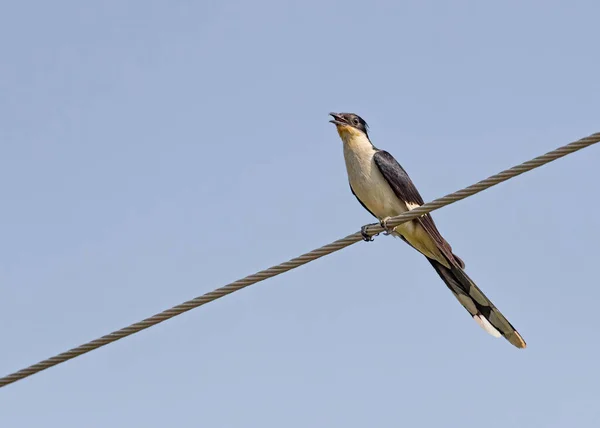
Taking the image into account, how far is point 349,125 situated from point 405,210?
1156 millimetres

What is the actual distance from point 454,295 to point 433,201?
3139 millimetres

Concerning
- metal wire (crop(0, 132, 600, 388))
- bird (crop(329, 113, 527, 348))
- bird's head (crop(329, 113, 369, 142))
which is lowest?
metal wire (crop(0, 132, 600, 388))

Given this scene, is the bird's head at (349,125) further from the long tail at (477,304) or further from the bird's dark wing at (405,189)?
the long tail at (477,304)

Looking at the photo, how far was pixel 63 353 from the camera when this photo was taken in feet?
19.7

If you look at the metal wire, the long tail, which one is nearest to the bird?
the long tail

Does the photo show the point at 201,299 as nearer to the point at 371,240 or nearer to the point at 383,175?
the point at 371,240

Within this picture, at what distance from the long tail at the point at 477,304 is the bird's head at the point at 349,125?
149 cm

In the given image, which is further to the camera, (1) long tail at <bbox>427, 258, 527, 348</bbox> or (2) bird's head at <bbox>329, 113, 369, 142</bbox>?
(2) bird's head at <bbox>329, 113, 369, 142</bbox>

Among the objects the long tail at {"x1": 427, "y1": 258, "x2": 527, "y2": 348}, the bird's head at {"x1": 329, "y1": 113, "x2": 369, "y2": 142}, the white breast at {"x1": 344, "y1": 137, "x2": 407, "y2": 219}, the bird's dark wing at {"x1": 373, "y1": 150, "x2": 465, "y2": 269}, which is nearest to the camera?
the long tail at {"x1": 427, "y1": 258, "x2": 527, "y2": 348}

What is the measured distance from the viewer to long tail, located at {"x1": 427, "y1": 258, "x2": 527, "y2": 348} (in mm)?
8820

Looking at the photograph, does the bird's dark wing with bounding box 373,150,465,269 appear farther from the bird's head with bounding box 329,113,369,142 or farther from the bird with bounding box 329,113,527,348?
the bird's head with bounding box 329,113,369,142

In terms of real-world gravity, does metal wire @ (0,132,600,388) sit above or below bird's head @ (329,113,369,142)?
below

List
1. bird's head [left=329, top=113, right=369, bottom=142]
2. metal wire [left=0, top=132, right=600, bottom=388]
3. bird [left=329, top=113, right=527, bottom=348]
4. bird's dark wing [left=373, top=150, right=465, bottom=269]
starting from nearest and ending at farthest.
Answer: metal wire [left=0, top=132, right=600, bottom=388]
bird [left=329, top=113, right=527, bottom=348]
bird's dark wing [left=373, top=150, right=465, bottom=269]
bird's head [left=329, top=113, right=369, bottom=142]

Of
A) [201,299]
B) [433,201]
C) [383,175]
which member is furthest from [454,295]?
[201,299]
